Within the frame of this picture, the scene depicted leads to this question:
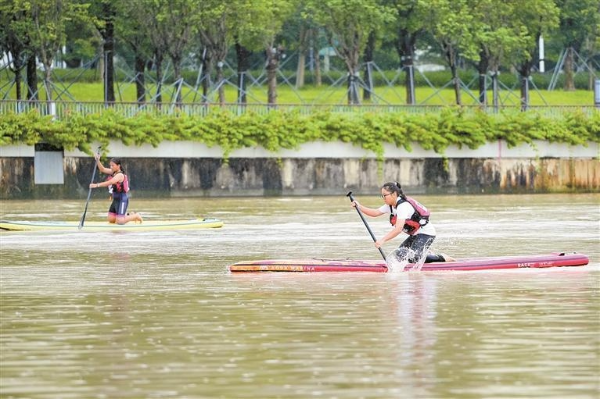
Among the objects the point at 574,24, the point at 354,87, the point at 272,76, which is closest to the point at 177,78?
the point at 272,76

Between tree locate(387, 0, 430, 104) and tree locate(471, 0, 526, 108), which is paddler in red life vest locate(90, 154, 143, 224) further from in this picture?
tree locate(387, 0, 430, 104)

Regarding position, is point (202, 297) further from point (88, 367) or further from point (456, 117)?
point (456, 117)

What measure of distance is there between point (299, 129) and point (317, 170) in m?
1.67

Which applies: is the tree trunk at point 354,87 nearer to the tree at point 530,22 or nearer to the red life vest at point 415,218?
the tree at point 530,22

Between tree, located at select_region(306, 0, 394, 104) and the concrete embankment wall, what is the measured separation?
873cm

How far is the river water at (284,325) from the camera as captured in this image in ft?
40.5

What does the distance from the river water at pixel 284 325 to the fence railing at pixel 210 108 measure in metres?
25.5

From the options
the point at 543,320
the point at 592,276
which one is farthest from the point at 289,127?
the point at 543,320

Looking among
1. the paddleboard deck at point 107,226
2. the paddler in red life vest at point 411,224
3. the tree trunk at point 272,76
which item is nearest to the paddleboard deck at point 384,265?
the paddler in red life vest at point 411,224

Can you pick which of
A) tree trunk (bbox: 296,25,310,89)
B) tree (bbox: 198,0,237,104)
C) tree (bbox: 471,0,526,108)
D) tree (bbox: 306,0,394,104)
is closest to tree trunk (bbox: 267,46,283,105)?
tree (bbox: 198,0,237,104)

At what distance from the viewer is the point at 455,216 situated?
1607 inches

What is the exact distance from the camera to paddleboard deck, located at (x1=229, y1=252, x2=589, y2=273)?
21703mm

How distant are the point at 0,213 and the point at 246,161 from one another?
581 inches

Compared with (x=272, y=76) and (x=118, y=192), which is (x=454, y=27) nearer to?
(x=272, y=76)
